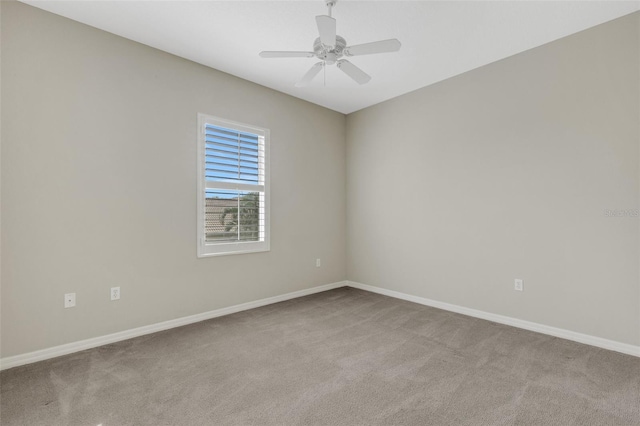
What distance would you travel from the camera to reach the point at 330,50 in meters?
2.37

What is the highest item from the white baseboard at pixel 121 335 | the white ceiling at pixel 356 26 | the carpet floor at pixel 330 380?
the white ceiling at pixel 356 26

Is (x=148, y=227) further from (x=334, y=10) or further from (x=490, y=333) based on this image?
(x=490, y=333)

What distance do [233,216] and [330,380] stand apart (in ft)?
6.99

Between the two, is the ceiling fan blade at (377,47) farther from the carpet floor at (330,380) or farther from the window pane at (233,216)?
the carpet floor at (330,380)

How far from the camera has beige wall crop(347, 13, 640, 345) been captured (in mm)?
2570

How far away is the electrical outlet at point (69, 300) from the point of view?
253cm

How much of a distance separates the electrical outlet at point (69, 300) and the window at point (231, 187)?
1093 millimetres

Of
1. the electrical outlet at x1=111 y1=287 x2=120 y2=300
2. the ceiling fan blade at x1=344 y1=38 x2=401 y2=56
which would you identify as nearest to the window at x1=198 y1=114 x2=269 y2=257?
the electrical outlet at x1=111 y1=287 x2=120 y2=300

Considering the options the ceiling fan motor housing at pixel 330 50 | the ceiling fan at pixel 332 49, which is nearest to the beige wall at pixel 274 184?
the ceiling fan at pixel 332 49

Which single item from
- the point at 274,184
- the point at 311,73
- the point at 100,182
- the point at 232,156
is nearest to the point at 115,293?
the point at 100,182

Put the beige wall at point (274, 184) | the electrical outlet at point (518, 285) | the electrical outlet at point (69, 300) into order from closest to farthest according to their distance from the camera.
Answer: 1. the beige wall at point (274, 184)
2. the electrical outlet at point (69, 300)
3. the electrical outlet at point (518, 285)

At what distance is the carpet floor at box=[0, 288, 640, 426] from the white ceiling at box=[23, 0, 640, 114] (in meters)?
2.75

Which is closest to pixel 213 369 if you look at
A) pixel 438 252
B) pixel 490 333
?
pixel 490 333

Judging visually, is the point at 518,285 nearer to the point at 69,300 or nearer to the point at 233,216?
the point at 233,216
